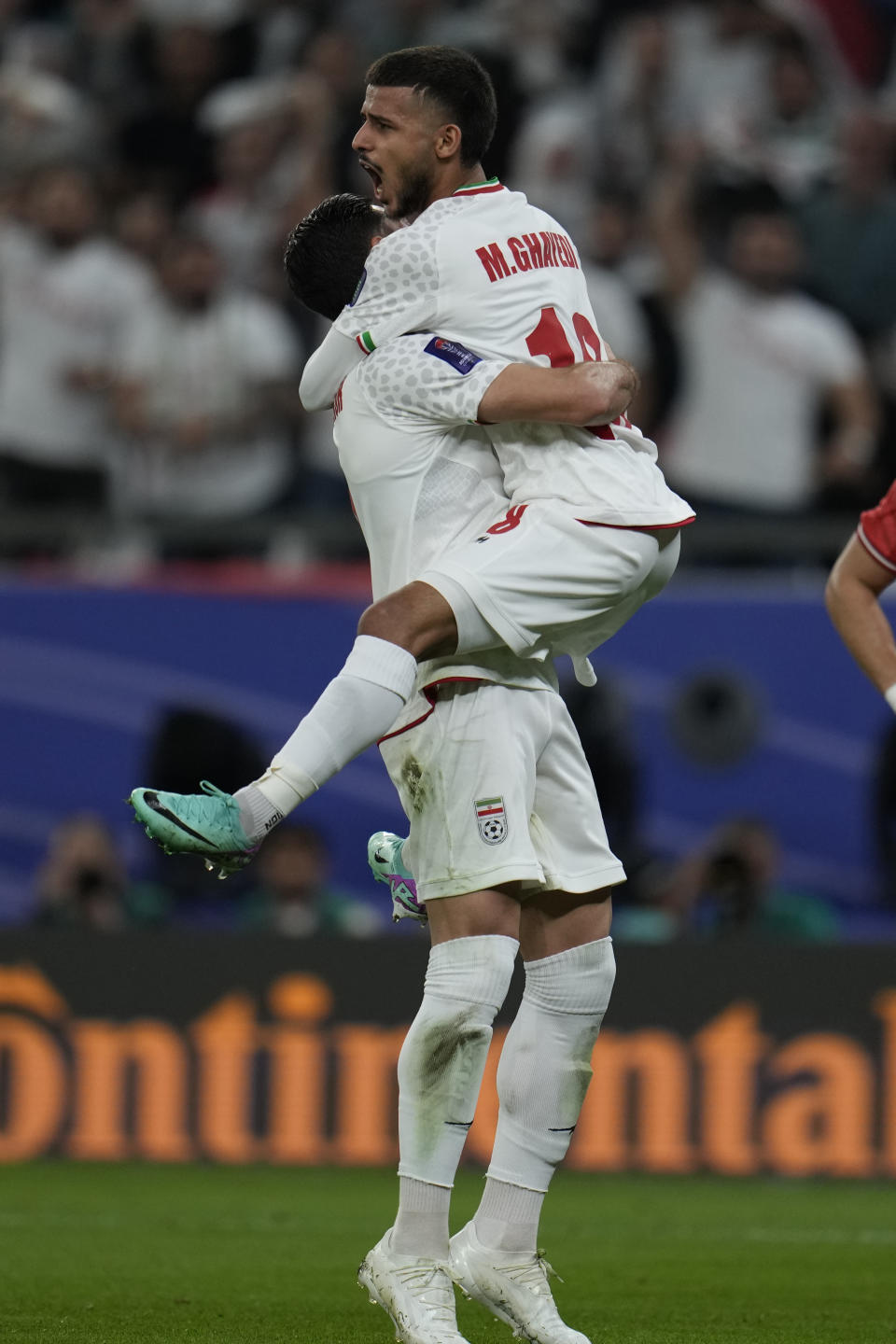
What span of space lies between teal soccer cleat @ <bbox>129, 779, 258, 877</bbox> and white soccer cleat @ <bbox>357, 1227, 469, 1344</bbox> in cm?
93

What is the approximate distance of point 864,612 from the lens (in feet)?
16.8

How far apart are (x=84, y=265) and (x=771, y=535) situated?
144 inches

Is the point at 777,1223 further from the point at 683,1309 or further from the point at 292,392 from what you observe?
the point at 292,392

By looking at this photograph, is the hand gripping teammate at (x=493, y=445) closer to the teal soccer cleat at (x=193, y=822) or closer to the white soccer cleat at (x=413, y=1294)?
the teal soccer cleat at (x=193, y=822)

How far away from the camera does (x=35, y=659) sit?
10.3 metres

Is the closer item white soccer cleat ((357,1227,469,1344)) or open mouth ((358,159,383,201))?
white soccer cleat ((357,1227,469,1344))

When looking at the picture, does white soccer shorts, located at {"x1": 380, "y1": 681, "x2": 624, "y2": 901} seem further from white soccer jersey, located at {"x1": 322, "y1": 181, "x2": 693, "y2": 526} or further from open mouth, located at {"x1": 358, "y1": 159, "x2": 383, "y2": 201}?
open mouth, located at {"x1": 358, "y1": 159, "x2": 383, "y2": 201}

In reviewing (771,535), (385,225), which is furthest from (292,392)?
(385,225)

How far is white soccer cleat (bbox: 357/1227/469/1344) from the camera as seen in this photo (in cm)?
439

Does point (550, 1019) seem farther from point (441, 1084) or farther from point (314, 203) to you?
point (314, 203)

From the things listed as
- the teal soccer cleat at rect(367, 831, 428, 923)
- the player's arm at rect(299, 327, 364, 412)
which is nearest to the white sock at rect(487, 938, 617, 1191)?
the teal soccer cleat at rect(367, 831, 428, 923)

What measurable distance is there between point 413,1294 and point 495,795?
104 centimetres

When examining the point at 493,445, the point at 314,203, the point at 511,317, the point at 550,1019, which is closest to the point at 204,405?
the point at 314,203

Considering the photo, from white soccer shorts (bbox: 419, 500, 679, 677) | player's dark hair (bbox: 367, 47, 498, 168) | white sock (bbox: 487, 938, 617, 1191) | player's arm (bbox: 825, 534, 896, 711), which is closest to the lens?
white soccer shorts (bbox: 419, 500, 679, 677)
